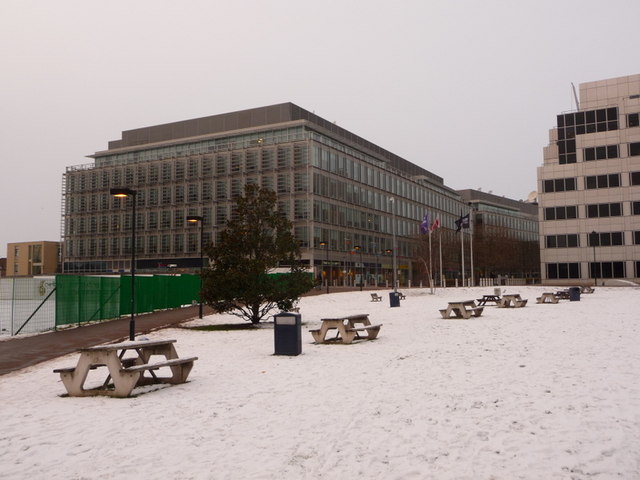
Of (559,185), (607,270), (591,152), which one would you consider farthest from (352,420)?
(591,152)

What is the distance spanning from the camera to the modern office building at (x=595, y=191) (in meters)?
68.5

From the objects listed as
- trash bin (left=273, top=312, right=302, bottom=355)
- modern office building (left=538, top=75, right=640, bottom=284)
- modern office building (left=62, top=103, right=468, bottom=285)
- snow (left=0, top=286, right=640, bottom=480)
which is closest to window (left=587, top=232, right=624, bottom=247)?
modern office building (left=538, top=75, right=640, bottom=284)

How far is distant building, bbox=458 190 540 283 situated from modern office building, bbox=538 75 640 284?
44.4ft

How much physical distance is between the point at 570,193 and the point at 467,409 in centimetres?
7089

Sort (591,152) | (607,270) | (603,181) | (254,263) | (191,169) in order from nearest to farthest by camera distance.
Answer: (254,263)
(607,270)
(603,181)
(591,152)
(191,169)

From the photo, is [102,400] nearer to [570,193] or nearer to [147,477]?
[147,477]

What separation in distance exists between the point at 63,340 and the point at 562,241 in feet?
218

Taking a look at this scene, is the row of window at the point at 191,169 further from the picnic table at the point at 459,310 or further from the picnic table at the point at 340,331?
the picnic table at the point at 340,331

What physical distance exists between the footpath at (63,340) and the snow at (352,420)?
158 cm

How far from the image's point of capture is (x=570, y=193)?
71.8 metres

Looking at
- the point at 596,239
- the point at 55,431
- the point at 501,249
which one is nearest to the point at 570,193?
the point at 596,239

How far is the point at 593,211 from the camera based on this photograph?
70.5 metres

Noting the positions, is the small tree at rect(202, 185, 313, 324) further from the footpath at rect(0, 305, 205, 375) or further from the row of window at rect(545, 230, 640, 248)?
the row of window at rect(545, 230, 640, 248)

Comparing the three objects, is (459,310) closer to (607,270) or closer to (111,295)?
(111,295)
